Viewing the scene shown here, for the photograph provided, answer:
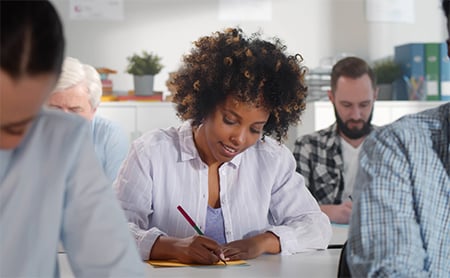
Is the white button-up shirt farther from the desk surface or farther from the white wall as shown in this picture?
the white wall

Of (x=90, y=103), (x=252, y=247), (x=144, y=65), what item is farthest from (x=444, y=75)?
(x=252, y=247)

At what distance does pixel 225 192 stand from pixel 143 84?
108 inches

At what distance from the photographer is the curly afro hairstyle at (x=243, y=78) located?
2.38 metres

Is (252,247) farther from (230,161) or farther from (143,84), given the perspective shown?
(143,84)

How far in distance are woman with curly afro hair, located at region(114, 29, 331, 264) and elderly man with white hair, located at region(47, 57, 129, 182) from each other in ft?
2.41

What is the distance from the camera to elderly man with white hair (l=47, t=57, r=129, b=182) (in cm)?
329

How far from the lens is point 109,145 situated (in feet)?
11.9

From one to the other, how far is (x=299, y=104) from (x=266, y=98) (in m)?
0.20

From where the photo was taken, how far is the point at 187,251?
215cm

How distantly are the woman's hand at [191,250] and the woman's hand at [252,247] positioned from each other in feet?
0.21

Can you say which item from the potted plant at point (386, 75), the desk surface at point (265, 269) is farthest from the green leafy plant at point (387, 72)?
the desk surface at point (265, 269)

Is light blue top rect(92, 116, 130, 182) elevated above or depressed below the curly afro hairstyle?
below

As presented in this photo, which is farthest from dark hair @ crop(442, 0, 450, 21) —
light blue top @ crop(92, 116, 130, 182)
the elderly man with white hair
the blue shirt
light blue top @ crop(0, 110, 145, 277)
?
light blue top @ crop(92, 116, 130, 182)

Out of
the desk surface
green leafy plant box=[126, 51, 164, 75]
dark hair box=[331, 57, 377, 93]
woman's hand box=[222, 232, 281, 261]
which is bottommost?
the desk surface
